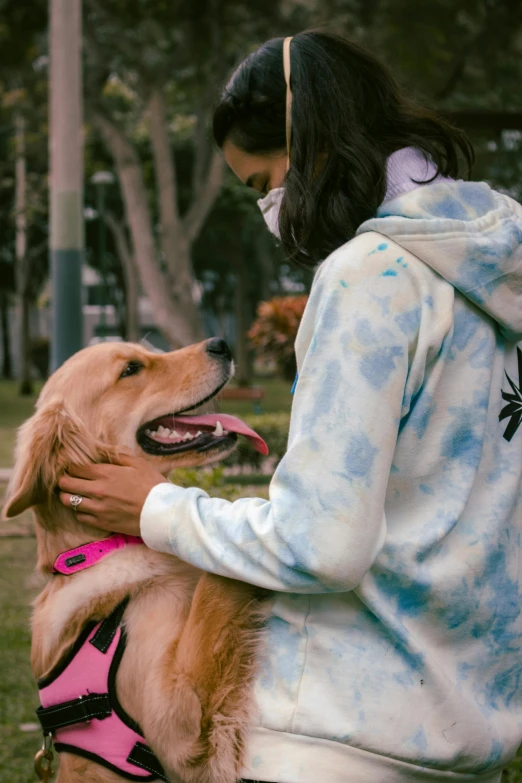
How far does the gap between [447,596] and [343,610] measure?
0.18 metres

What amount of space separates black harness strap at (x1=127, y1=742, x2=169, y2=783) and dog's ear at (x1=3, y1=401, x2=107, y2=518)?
24.8 inches

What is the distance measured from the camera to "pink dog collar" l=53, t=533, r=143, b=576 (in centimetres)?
242

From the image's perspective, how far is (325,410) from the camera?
1546 millimetres

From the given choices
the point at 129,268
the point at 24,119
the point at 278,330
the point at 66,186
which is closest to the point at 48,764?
the point at 66,186

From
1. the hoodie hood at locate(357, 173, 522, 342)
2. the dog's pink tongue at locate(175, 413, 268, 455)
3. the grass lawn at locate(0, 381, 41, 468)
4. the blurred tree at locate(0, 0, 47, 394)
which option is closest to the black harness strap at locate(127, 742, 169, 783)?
the dog's pink tongue at locate(175, 413, 268, 455)

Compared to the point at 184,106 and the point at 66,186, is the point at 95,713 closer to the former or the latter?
the point at 66,186

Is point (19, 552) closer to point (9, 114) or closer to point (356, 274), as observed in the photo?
point (356, 274)

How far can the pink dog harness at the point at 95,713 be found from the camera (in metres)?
2.07

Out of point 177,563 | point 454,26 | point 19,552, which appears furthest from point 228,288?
point 177,563

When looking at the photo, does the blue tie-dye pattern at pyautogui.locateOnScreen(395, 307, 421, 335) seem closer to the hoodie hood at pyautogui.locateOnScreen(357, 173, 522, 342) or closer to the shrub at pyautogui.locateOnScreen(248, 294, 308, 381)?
the hoodie hood at pyautogui.locateOnScreen(357, 173, 522, 342)

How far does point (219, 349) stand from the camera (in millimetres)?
2887

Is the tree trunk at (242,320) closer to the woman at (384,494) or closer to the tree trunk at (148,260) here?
the tree trunk at (148,260)

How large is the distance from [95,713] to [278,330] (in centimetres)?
877

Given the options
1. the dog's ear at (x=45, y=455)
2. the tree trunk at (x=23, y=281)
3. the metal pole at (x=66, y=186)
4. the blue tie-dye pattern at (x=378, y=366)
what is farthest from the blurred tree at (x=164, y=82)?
the blue tie-dye pattern at (x=378, y=366)
